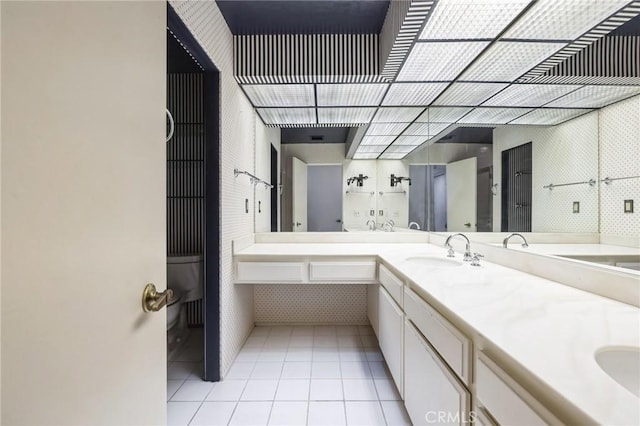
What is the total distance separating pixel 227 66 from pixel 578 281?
2.31m

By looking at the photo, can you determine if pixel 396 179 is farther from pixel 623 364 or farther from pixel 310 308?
pixel 623 364

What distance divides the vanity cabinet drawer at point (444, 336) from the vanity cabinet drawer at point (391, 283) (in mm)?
188

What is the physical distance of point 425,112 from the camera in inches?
91.4

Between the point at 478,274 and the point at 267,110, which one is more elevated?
the point at 267,110

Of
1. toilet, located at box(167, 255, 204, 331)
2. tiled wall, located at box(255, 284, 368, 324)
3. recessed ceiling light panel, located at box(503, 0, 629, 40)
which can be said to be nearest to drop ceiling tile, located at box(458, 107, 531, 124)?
recessed ceiling light panel, located at box(503, 0, 629, 40)

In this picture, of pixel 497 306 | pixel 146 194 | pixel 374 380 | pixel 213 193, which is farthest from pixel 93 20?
pixel 374 380

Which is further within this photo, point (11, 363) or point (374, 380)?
point (374, 380)

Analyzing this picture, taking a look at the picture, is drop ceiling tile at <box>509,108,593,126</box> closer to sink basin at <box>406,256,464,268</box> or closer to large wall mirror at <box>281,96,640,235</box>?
large wall mirror at <box>281,96,640,235</box>

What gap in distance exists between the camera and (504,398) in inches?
24.4

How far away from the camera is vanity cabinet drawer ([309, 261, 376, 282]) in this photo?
6.48 ft

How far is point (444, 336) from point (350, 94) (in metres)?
1.86

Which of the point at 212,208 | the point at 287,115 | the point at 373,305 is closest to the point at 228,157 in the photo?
the point at 212,208

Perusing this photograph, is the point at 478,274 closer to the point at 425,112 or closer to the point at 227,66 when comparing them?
the point at 425,112

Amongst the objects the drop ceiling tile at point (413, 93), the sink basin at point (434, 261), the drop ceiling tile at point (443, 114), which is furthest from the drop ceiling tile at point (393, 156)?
the sink basin at point (434, 261)
